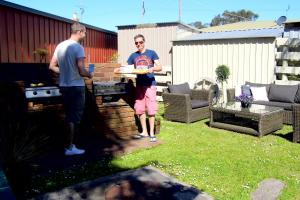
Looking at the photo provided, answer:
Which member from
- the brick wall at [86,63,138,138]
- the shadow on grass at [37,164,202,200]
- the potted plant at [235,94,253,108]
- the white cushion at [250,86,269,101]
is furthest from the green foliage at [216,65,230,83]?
the shadow on grass at [37,164,202,200]

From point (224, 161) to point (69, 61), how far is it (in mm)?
2632

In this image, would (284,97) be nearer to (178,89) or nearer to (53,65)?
(178,89)

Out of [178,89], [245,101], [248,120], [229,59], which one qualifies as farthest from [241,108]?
[229,59]

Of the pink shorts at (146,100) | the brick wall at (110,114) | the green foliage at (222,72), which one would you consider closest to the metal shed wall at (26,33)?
the brick wall at (110,114)

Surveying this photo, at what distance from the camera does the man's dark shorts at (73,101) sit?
4.67 meters

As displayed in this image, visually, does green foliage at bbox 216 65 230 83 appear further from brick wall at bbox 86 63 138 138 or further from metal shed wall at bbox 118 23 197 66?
brick wall at bbox 86 63 138 138

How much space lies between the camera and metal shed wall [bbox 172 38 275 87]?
8.70 m

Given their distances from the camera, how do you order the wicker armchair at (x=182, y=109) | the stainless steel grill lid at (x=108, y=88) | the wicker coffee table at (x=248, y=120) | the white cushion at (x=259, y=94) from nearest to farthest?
the stainless steel grill lid at (x=108, y=88) → the wicker coffee table at (x=248, y=120) → the wicker armchair at (x=182, y=109) → the white cushion at (x=259, y=94)

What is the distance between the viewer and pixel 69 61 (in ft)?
15.0

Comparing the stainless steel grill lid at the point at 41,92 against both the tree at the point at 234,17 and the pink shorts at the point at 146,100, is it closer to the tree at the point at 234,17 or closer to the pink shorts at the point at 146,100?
the pink shorts at the point at 146,100

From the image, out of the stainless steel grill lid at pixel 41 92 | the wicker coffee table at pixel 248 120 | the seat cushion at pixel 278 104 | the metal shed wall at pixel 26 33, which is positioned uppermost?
the metal shed wall at pixel 26 33

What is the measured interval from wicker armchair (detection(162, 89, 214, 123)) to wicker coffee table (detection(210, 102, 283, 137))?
534 millimetres

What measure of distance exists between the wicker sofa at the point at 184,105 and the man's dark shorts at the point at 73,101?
307cm

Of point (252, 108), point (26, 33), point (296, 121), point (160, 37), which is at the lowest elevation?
point (296, 121)
